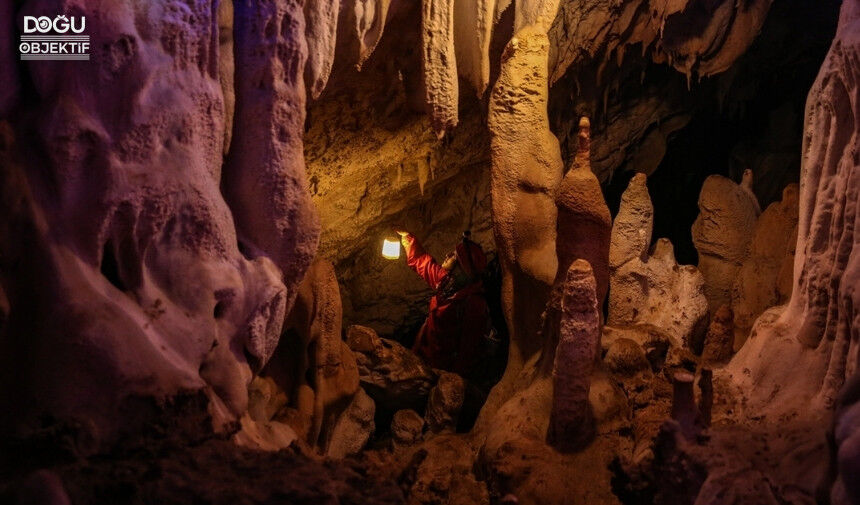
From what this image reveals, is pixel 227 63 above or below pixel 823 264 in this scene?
above

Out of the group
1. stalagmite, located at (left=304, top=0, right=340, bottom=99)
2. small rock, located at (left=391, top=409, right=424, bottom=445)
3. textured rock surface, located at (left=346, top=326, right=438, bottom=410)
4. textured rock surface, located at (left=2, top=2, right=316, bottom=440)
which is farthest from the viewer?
textured rock surface, located at (left=346, top=326, right=438, bottom=410)

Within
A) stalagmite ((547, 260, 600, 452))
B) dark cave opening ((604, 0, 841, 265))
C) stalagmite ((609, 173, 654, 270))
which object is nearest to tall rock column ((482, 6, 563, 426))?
stalagmite ((547, 260, 600, 452))

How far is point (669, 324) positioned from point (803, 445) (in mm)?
3621

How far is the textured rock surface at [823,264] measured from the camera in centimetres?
331

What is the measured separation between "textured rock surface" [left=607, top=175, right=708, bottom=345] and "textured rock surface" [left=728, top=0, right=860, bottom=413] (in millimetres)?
2327

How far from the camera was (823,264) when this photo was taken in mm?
3643

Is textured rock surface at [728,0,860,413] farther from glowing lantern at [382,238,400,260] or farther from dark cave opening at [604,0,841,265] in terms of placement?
dark cave opening at [604,0,841,265]

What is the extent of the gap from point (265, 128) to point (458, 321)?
352 cm

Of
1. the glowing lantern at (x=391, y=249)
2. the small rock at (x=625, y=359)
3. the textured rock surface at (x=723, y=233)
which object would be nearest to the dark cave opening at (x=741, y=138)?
the textured rock surface at (x=723, y=233)

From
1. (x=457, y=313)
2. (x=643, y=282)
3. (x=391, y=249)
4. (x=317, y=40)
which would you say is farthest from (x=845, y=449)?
(x=391, y=249)

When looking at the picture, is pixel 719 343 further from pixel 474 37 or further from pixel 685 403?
pixel 474 37

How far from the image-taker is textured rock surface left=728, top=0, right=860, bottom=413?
10.8ft

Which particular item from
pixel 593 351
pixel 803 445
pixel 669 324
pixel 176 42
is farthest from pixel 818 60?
pixel 176 42

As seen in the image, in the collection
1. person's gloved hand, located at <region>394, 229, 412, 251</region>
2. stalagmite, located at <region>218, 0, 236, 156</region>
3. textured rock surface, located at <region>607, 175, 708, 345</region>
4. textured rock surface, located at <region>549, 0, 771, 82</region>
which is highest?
textured rock surface, located at <region>549, 0, 771, 82</region>
